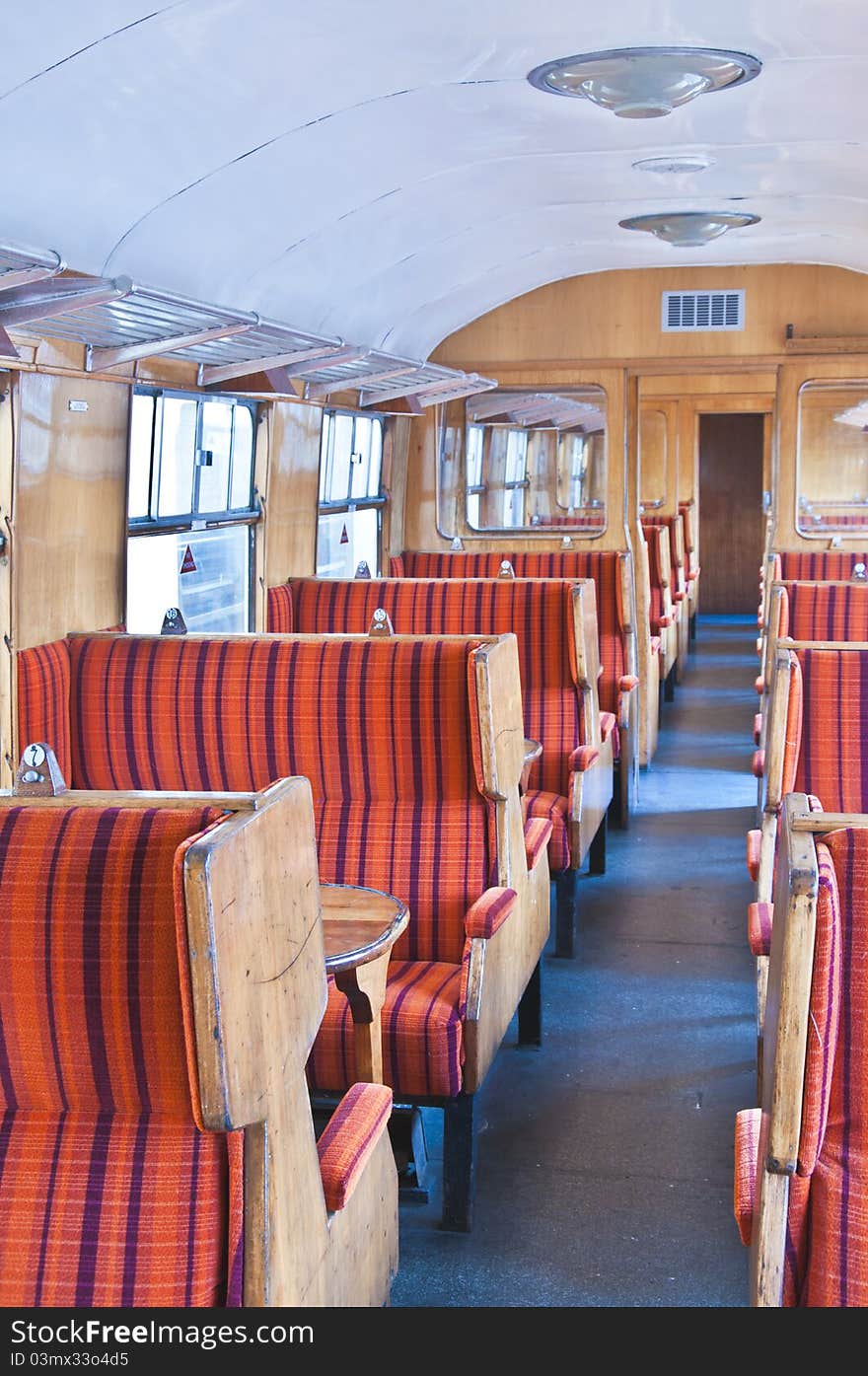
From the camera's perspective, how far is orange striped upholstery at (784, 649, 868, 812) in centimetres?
357

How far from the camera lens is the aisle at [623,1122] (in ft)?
10.0

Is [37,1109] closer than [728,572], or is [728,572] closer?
[37,1109]

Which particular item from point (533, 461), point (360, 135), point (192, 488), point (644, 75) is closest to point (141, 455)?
point (192, 488)

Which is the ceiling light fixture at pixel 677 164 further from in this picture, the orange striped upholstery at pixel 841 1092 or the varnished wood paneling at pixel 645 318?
the orange striped upholstery at pixel 841 1092

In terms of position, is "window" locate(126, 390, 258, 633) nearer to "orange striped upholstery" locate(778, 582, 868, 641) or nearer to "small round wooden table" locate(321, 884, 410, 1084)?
"small round wooden table" locate(321, 884, 410, 1084)

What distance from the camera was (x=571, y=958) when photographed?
5027 millimetres

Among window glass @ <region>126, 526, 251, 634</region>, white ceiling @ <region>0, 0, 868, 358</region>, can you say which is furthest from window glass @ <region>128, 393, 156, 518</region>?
white ceiling @ <region>0, 0, 868, 358</region>

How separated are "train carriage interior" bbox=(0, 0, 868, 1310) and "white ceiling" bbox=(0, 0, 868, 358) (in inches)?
0.8

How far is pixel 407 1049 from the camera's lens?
315 cm

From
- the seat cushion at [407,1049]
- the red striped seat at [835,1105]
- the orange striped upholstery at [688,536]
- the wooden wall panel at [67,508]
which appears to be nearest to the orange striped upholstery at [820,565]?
the wooden wall panel at [67,508]

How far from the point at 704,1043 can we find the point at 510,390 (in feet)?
14.2

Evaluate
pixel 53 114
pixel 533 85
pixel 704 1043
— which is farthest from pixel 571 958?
pixel 53 114

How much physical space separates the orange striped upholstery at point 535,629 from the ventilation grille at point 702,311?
2807 millimetres
